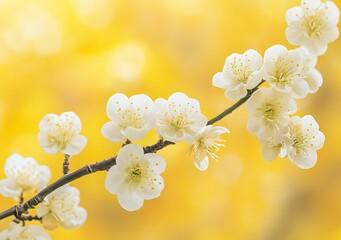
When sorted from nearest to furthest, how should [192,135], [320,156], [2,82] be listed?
1. [192,135]
2. [2,82]
3. [320,156]

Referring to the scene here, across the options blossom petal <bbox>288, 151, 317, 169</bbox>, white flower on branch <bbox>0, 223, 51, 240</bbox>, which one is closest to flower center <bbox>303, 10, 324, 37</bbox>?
blossom petal <bbox>288, 151, 317, 169</bbox>

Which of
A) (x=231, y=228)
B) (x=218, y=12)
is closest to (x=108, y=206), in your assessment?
(x=231, y=228)

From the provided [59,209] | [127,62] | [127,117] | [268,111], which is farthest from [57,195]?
[127,62]

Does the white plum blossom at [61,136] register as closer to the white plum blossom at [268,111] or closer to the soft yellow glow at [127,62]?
the white plum blossom at [268,111]

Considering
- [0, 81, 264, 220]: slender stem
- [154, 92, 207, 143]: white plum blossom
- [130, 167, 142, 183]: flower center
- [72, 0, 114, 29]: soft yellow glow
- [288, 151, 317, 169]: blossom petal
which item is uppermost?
[72, 0, 114, 29]: soft yellow glow

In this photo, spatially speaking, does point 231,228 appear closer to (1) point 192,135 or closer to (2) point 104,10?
(2) point 104,10

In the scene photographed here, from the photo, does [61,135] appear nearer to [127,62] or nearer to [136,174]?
[136,174]

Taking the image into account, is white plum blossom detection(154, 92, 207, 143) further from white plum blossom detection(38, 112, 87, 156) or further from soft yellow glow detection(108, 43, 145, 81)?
soft yellow glow detection(108, 43, 145, 81)
